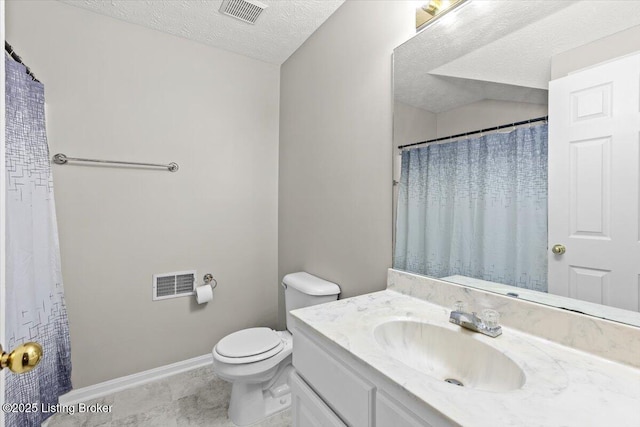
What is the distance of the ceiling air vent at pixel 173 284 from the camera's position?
6.43 ft

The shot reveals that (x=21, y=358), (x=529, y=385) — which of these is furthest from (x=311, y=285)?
(x=21, y=358)

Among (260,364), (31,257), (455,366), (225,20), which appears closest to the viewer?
(455,366)

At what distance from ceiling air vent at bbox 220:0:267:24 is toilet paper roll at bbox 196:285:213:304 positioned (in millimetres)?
1779

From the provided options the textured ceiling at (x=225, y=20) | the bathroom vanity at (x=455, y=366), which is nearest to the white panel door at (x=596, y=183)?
the bathroom vanity at (x=455, y=366)

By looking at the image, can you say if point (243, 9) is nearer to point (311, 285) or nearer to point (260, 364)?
point (311, 285)

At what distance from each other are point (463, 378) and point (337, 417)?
394 mm

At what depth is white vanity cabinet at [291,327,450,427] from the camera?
64 centimetres

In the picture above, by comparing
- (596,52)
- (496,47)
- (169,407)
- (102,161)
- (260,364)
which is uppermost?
(496,47)

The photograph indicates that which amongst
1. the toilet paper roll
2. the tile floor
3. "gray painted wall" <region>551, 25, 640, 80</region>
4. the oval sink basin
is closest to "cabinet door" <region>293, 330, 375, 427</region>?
the oval sink basin

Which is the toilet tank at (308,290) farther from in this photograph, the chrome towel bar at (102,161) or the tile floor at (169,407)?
the chrome towel bar at (102,161)

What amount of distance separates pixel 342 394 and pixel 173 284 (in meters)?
1.61

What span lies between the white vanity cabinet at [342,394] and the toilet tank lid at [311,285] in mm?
611

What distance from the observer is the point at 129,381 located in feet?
6.09

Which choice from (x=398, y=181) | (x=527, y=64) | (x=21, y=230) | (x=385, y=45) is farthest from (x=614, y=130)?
(x=21, y=230)
